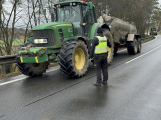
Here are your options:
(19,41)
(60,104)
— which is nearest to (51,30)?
(60,104)

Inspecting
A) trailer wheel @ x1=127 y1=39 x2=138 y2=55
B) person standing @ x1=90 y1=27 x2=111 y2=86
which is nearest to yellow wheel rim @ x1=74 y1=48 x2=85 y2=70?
person standing @ x1=90 y1=27 x2=111 y2=86

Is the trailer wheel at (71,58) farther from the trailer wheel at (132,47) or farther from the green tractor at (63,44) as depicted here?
the trailer wheel at (132,47)

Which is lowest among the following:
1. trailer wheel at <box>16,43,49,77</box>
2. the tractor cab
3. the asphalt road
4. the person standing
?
the asphalt road

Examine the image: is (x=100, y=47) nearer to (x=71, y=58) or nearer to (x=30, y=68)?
(x=71, y=58)

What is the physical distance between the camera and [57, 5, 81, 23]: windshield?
325 inches

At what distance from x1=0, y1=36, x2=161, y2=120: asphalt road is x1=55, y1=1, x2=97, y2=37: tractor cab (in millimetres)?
2198

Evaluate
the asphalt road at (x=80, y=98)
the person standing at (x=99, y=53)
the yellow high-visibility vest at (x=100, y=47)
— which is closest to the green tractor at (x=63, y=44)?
the asphalt road at (x=80, y=98)

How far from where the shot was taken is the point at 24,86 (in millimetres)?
6434

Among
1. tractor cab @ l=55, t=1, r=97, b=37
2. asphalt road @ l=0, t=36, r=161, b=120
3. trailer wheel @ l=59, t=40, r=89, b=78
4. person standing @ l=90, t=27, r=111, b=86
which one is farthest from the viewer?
tractor cab @ l=55, t=1, r=97, b=37

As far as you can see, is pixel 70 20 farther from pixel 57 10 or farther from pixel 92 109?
pixel 92 109

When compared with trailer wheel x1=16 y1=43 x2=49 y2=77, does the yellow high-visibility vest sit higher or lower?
higher

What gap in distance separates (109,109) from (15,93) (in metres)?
2.86

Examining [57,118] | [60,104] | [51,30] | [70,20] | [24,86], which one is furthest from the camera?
[70,20]

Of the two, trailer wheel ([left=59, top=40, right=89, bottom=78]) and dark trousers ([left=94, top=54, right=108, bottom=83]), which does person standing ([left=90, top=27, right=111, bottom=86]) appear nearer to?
dark trousers ([left=94, top=54, right=108, bottom=83])
